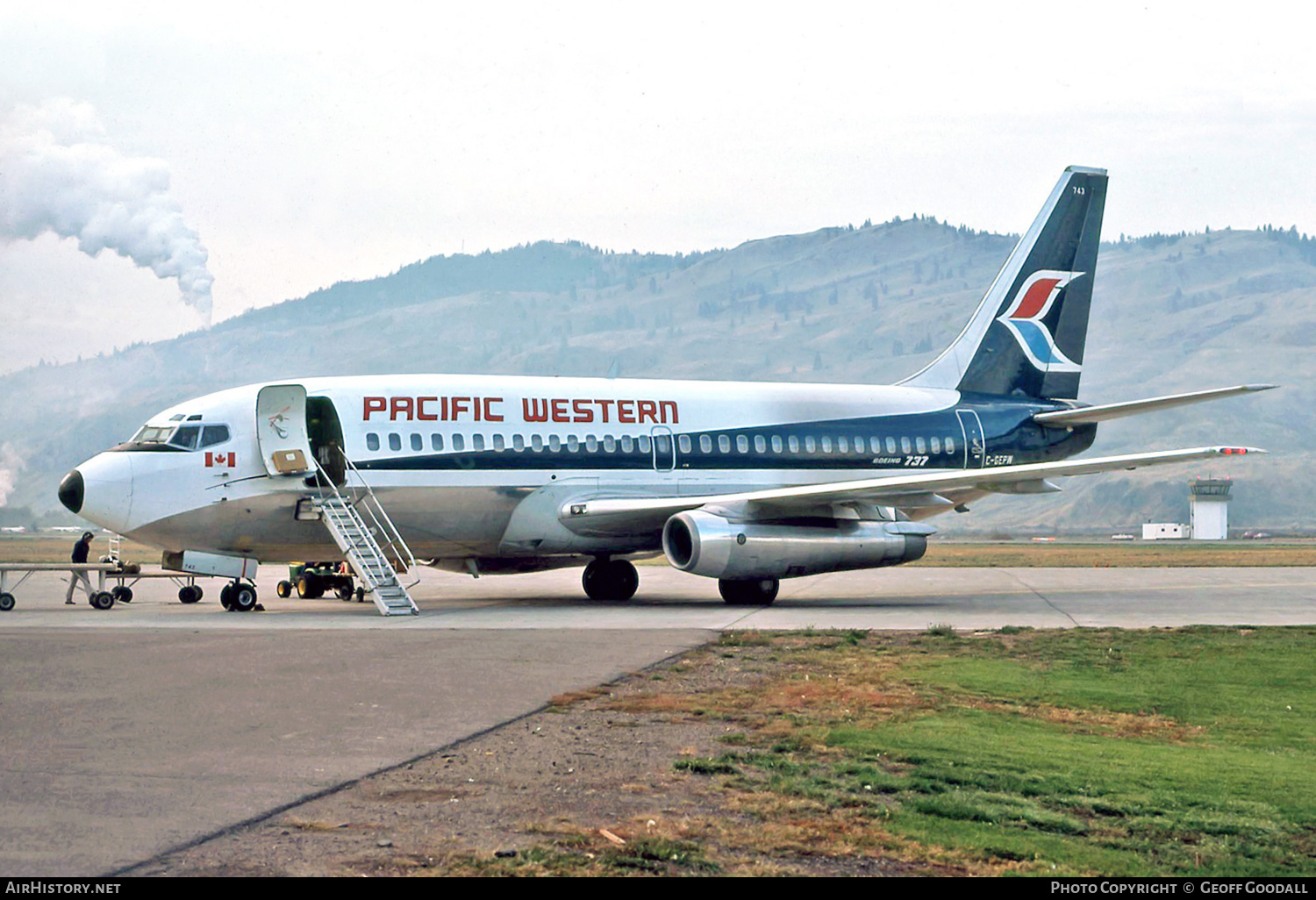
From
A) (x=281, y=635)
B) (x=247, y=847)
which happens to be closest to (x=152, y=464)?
(x=281, y=635)

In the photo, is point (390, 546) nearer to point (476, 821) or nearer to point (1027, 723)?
point (1027, 723)

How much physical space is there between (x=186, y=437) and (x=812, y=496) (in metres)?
10.6

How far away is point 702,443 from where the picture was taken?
26750 mm

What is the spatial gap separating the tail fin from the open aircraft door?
47.3 ft

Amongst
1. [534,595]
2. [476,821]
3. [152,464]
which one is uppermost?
[152,464]

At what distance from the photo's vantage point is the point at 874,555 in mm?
25047

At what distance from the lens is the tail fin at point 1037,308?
31.5 m

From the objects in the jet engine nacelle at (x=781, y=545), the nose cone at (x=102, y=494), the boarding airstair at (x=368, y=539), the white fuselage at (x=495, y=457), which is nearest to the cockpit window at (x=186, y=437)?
the white fuselage at (x=495, y=457)

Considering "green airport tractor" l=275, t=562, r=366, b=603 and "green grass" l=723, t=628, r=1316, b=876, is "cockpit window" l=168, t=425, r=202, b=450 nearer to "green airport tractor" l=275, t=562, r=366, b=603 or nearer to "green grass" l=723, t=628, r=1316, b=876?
"green airport tractor" l=275, t=562, r=366, b=603

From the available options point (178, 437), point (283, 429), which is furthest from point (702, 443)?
point (178, 437)

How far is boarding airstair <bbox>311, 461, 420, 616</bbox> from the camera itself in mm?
21656

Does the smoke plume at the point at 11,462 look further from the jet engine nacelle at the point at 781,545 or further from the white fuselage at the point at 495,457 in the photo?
the jet engine nacelle at the point at 781,545

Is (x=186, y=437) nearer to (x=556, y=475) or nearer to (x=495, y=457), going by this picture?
(x=495, y=457)

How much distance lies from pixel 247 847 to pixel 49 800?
1652 millimetres
